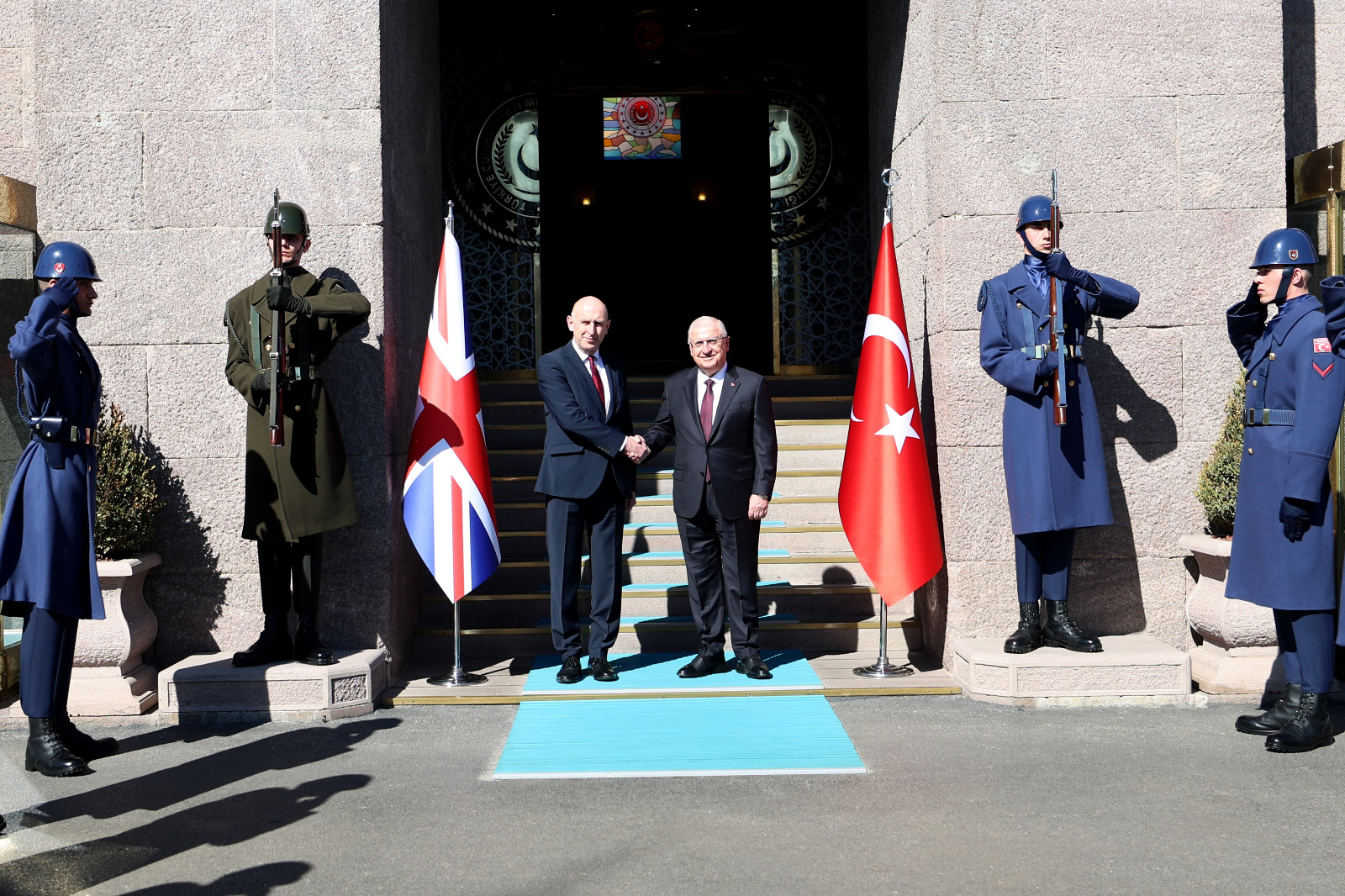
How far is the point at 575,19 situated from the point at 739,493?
576cm

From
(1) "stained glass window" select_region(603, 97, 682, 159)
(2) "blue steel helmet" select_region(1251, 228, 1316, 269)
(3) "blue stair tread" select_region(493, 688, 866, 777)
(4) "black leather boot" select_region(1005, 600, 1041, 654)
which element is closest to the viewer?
(3) "blue stair tread" select_region(493, 688, 866, 777)

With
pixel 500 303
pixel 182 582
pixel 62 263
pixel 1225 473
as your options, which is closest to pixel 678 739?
pixel 182 582

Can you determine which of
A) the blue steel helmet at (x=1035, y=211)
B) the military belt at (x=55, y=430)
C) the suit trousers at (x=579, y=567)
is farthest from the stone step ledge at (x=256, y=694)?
the blue steel helmet at (x=1035, y=211)

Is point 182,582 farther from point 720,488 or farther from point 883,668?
point 883,668

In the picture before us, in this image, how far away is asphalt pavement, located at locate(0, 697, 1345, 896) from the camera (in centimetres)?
348

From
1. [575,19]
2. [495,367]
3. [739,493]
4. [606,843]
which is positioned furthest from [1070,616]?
[575,19]

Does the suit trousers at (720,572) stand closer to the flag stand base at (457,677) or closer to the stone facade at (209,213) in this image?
the flag stand base at (457,677)

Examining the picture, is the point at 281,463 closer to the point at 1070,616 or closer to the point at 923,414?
the point at 923,414

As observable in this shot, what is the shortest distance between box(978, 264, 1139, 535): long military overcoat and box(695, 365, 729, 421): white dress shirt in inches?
52.1

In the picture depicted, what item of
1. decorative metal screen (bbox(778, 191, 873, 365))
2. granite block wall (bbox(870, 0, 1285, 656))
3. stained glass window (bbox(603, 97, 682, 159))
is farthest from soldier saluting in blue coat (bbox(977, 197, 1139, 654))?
stained glass window (bbox(603, 97, 682, 159))

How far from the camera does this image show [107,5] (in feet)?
19.7

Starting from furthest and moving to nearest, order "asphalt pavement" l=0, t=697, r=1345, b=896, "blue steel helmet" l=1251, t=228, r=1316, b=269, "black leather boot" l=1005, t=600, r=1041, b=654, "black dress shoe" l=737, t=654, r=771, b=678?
1. "black dress shoe" l=737, t=654, r=771, b=678
2. "black leather boot" l=1005, t=600, r=1041, b=654
3. "blue steel helmet" l=1251, t=228, r=1316, b=269
4. "asphalt pavement" l=0, t=697, r=1345, b=896

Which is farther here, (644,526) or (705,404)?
(644,526)

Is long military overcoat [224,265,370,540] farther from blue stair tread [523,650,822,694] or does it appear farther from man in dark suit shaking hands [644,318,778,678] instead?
man in dark suit shaking hands [644,318,778,678]
